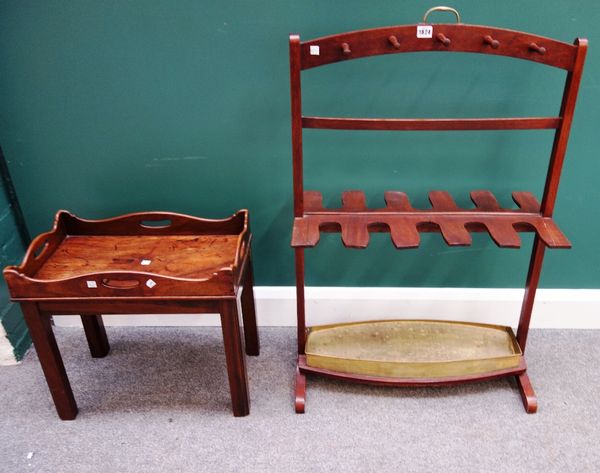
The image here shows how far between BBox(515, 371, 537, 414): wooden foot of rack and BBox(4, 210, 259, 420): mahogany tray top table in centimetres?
84

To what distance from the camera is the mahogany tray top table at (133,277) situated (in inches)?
50.0

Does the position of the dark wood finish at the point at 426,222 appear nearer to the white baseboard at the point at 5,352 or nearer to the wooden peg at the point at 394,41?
the wooden peg at the point at 394,41

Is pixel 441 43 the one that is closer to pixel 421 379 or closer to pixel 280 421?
pixel 421 379

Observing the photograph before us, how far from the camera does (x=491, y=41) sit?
3.75ft

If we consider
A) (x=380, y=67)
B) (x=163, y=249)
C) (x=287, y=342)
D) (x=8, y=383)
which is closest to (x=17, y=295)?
(x=163, y=249)

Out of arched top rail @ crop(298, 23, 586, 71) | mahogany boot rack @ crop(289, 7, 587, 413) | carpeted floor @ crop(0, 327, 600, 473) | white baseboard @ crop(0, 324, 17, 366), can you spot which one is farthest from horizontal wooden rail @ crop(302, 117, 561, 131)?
white baseboard @ crop(0, 324, 17, 366)

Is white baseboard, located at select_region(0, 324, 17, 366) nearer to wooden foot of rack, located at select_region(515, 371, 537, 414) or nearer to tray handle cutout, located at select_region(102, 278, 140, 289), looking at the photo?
tray handle cutout, located at select_region(102, 278, 140, 289)

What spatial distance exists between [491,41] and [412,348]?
911 mm

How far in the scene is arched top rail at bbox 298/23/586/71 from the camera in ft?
3.76

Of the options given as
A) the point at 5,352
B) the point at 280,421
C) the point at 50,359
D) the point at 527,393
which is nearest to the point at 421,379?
the point at 527,393

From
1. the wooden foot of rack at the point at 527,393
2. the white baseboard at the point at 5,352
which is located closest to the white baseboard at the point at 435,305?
the wooden foot of rack at the point at 527,393

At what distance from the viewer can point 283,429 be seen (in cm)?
146

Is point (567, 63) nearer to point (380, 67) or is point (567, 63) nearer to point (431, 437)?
point (380, 67)

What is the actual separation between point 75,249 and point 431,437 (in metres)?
1.17
